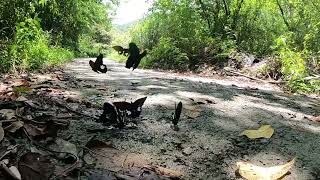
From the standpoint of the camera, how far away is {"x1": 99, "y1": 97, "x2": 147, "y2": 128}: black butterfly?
82.2 inches

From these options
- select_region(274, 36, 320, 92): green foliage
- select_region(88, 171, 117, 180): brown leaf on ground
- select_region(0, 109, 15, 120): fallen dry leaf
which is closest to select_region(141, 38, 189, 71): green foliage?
select_region(274, 36, 320, 92): green foliage

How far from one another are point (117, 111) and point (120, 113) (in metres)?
0.02

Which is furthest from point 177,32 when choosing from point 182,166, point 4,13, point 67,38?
point 182,166

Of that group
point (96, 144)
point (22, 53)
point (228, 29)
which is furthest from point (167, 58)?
point (96, 144)

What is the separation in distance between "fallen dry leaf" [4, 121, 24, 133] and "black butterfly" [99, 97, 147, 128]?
1.54 feet

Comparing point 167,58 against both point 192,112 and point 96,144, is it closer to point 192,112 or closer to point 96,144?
point 192,112

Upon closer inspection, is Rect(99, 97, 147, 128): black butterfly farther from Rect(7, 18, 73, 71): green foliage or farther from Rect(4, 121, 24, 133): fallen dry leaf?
Rect(7, 18, 73, 71): green foliage

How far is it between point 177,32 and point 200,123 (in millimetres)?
8631

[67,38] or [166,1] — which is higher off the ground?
[166,1]

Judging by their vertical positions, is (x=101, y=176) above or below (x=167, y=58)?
above

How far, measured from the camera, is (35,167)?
1.40 meters

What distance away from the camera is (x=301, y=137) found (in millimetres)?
2223

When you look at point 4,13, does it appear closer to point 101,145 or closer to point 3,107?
point 3,107

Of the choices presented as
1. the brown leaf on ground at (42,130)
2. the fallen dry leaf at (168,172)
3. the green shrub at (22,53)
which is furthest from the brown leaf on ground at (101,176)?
the green shrub at (22,53)
